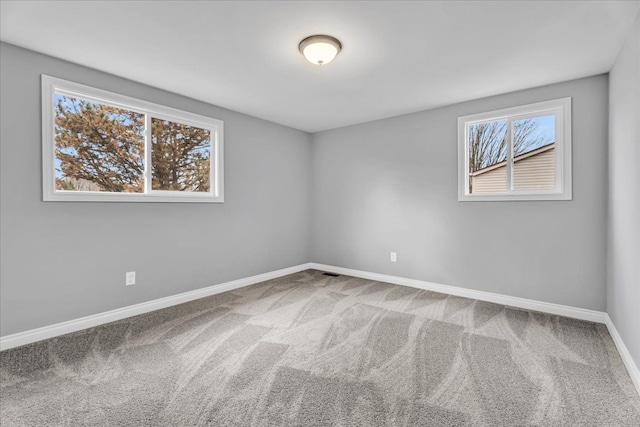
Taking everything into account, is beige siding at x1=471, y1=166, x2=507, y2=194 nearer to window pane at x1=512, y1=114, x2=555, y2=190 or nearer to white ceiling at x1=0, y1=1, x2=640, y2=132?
window pane at x1=512, y1=114, x2=555, y2=190

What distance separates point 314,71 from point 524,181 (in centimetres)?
264

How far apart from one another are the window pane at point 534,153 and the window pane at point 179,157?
12.3 ft

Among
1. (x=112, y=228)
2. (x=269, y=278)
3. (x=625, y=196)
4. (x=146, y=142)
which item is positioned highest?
(x=146, y=142)

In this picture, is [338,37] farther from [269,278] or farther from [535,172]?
[269,278]

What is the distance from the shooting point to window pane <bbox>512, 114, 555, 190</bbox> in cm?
324

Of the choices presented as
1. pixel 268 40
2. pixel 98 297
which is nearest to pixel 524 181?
pixel 268 40

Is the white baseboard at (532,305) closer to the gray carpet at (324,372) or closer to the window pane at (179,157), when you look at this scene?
the gray carpet at (324,372)

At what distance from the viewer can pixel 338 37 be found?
7.61 feet

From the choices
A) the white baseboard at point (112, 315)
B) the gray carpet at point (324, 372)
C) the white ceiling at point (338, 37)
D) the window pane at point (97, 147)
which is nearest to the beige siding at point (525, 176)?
the white ceiling at point (338, 37)

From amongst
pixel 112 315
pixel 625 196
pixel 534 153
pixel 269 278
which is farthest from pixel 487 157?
pixel 112 315

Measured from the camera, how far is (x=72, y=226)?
106 inches

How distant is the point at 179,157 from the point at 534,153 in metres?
4.11

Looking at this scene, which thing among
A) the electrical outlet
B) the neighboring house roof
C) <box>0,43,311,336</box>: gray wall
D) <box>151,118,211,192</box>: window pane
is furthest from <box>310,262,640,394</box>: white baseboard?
the electrical outlet

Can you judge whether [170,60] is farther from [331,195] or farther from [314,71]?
[331,195]
